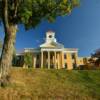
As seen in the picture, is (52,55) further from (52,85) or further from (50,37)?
(52,85)

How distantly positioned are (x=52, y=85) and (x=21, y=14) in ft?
20.2

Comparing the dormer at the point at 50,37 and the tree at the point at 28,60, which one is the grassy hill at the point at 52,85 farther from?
the dormer at the point at 50,37

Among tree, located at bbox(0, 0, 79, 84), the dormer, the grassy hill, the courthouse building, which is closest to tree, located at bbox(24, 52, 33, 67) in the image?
the courthouse building

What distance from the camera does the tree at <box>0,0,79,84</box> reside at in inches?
902

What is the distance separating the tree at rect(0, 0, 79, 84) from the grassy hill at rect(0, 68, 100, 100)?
1980mm

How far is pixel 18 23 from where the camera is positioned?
2386 centimetres

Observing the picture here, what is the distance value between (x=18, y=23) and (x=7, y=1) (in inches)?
77.3

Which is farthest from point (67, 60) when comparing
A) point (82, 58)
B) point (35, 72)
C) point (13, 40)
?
point (13, 40)

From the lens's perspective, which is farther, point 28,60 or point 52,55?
point 52,55

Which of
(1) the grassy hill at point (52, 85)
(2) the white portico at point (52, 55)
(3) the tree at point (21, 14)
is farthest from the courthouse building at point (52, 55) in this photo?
(3) the tree at point (21, 14)

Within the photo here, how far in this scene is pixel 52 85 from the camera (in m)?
23.7

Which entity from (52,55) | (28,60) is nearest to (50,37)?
(52,55)

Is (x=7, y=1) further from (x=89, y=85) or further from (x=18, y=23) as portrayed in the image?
(x=89, y=85)

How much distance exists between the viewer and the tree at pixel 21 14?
22.9m
